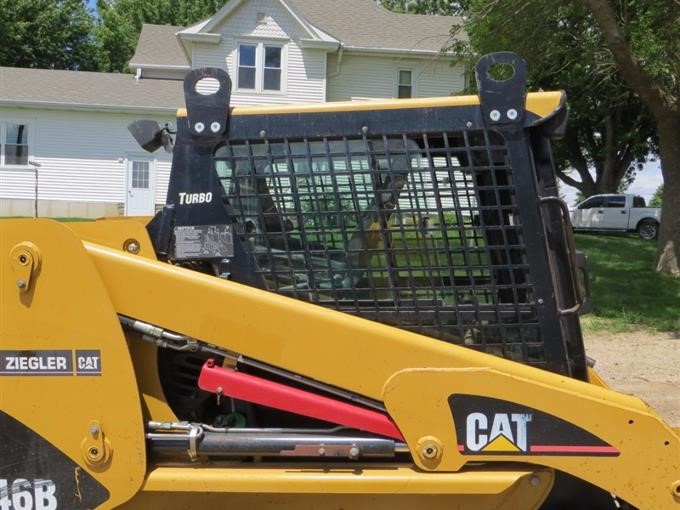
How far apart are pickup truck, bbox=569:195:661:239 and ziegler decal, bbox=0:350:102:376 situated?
24.6 meters

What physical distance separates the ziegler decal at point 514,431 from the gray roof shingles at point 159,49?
2463 centimetres

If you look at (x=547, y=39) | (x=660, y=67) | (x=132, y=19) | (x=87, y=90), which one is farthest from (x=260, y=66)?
(x=132, y=19)

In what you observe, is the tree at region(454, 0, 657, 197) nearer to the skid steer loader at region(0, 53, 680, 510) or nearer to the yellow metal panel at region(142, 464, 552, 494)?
the skid steer loader at region(0, 53, 680, 510)

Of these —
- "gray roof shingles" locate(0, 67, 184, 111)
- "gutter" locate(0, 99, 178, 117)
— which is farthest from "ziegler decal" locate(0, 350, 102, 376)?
"gray roof shingles" locate(0, 67, 184, 111)

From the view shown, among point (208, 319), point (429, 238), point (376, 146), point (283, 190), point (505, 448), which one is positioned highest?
point (376, 146)

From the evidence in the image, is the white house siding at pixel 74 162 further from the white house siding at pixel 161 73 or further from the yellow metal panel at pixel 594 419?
the yellow metal panel at pixel 594 419

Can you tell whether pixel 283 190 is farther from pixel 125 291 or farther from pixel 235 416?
pixel 235 416

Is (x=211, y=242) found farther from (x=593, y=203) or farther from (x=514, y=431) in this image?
(x=593, y=203)

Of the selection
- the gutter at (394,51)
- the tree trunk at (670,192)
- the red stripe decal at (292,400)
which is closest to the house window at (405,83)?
the gutter at (394,51)

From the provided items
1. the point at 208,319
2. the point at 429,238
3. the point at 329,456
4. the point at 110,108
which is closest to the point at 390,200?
the point at 429,238

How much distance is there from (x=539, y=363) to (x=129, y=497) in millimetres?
1504

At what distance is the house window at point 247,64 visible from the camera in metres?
22.4

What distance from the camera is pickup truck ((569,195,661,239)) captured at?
2517 cm

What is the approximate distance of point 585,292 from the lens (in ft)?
9.07
